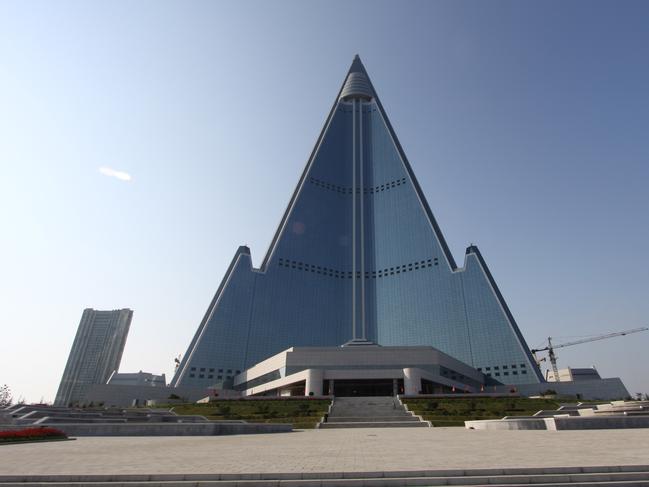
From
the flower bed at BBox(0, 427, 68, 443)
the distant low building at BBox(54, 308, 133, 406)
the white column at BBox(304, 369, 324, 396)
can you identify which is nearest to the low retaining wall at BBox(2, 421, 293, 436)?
the flower bed at BBox(0, 427, 68, 443)

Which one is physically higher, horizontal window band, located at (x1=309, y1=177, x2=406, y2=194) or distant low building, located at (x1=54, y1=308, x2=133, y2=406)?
horizontal window band, located at (x1=309, y1=177, x2=406, y2=194)

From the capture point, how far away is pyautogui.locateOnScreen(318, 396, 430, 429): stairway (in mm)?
22047

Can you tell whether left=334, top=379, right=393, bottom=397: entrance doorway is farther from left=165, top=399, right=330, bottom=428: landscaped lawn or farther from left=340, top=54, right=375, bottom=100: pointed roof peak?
left=340, top=54, right=375, bottom=100: pointed roof peak

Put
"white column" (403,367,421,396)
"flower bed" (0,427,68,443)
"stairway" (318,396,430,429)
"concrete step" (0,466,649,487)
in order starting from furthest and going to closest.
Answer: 1. "white column" (403,367,421,396)
2. "stairway" (318,396,430,429)
3. "flower bed" (0,427,68,443)
4. "concrete step" (0,466,649,487)

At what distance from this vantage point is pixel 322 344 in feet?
218

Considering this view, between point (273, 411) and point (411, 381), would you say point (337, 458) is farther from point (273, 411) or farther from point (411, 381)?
point (411, 381)

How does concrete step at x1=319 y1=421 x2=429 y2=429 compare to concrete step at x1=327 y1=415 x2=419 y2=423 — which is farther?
concrete step at x1=327 y1=415 x2=419 y2=423

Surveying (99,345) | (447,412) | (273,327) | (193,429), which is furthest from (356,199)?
(99,345)

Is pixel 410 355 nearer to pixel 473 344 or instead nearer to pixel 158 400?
pixel 473 344

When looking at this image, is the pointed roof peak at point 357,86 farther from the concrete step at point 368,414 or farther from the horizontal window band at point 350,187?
the concrete step at point 368,414

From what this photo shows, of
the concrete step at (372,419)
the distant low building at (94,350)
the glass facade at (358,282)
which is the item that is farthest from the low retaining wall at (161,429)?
the distant low building at (94,350)

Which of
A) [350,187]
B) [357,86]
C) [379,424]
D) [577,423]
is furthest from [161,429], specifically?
[357,86]

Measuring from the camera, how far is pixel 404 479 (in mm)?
6863

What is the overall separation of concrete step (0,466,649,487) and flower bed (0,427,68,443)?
9.43m
